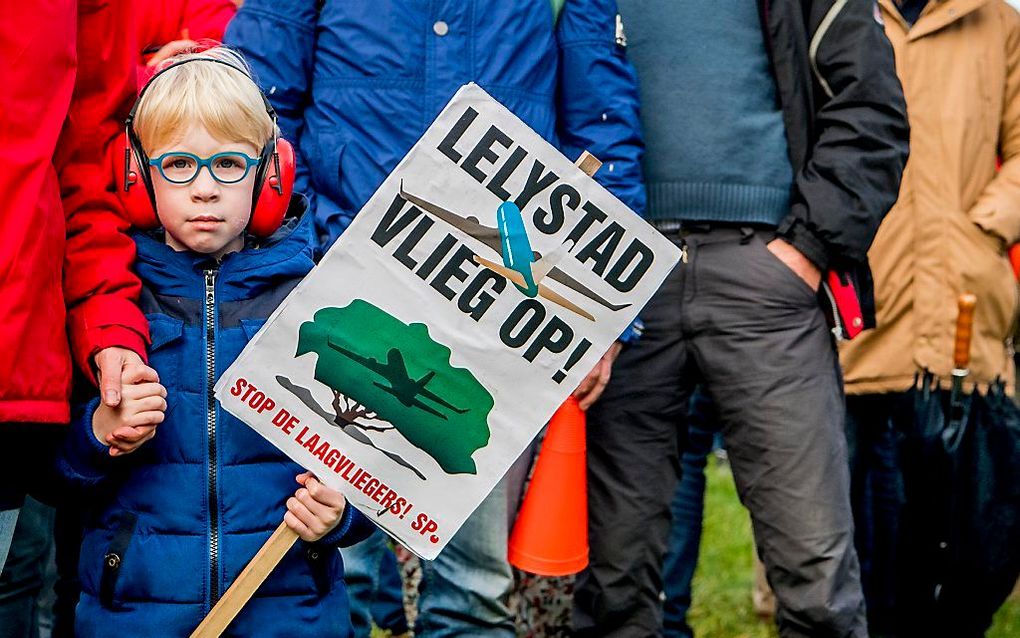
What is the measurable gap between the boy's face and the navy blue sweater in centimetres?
139

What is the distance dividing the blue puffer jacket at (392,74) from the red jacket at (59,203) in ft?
2.42

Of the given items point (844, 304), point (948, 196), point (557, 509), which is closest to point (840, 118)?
point (844, 304)

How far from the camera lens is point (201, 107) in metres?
2.71

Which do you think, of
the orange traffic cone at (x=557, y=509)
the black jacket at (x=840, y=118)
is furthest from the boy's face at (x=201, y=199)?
the black jacket at (x=840, y=118)

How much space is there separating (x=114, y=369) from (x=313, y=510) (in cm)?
45

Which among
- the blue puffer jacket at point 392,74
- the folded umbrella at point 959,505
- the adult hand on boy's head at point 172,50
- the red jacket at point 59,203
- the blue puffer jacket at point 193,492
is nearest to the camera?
the red jacket at point 59,203

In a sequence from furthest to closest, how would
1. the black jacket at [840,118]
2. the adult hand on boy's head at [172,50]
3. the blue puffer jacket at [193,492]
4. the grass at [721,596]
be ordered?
the grass at [721,596] < the black jacket at [840,118] < the adult hand on boy's head at [172,50] < the blue puffer jacket at [193,492]

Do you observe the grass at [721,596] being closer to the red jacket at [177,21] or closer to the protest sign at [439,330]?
the protest sign at [439,330]

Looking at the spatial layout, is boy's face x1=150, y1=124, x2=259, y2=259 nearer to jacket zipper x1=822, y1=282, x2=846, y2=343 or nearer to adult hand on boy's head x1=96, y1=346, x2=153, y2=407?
adult hand on boy's head x1=96, y1=346, x2=153, y2=407

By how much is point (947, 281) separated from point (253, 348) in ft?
9.08

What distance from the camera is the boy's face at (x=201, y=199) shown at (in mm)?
2691

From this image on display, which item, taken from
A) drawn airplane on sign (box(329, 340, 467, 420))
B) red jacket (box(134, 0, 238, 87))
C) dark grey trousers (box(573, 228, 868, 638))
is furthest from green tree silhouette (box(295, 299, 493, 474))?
dark grey trousers (box(573, 228, 868, 638))

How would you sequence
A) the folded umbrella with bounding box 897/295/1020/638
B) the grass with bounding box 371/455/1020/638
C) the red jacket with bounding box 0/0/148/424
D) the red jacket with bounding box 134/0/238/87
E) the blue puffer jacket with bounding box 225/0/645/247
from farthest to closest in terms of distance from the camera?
the folded umbrella with bounding box 897/295/1020/638 < the grass with bounding box 371/455/1020/638 < the blue puffer jacket with bounding box 225/0/645/247 < the red jacket with bounding box 134/0/238/87 < the red jacket with bounding box 0/0/148/424

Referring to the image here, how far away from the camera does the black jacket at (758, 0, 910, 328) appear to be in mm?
3627
